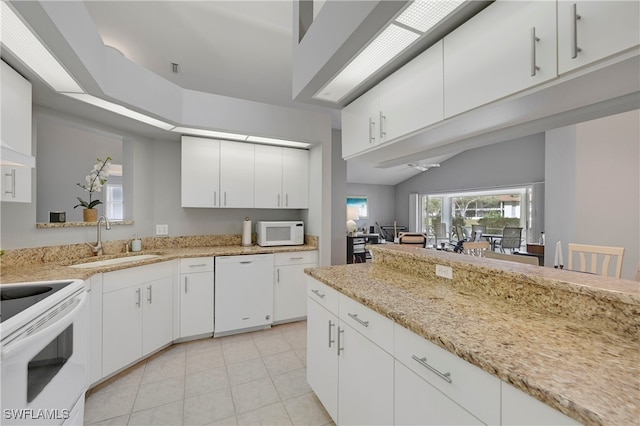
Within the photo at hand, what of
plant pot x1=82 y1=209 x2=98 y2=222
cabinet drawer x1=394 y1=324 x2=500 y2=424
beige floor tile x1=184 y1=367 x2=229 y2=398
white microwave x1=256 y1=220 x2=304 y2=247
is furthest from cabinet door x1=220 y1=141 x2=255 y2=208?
cabinet drawer x1=394 y1=324 x2=500 y2=424

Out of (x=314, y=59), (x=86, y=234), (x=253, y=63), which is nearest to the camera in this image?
(x=314, y=59)

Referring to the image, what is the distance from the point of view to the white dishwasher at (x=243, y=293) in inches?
114

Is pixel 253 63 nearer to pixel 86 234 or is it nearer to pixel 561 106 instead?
pixel 86 234

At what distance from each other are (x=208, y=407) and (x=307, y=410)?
67 cm

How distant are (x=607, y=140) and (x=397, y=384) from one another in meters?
4.01

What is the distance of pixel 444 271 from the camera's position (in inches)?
64.3

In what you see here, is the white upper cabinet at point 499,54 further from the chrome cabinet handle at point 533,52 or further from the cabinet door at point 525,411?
the cabinet door at point 525,411

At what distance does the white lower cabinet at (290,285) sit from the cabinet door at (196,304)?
695 millimetres

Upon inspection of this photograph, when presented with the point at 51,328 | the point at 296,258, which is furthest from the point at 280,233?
the point at 51,328

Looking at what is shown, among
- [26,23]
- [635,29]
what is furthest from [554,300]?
[26,23]

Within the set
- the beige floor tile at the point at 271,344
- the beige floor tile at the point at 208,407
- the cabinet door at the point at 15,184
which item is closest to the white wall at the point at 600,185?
the beige floor tile at the point at 271,344

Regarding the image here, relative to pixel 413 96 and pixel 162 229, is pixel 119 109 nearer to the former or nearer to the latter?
pixel 162 229

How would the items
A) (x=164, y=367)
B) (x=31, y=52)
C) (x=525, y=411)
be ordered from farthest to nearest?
(x=164, y=367), (x=31, y=52), (x=525, y=411)

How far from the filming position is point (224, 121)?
283 centimetres
